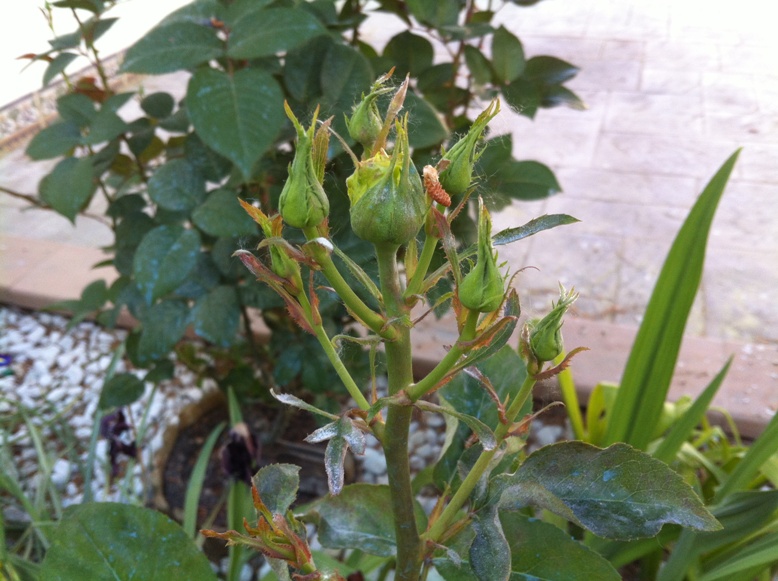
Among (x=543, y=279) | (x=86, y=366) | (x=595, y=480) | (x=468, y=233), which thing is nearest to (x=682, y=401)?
(x=468, y=233)

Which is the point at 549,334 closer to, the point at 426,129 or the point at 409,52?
the point at 426,129

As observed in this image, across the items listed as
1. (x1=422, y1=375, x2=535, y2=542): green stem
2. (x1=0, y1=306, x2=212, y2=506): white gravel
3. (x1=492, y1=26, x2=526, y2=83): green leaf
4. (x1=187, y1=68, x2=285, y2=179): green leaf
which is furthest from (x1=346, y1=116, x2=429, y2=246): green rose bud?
(x1=0, y1=306, x2=212, y2=506): white gravel

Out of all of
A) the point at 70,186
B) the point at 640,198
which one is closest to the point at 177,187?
the point at 70,186

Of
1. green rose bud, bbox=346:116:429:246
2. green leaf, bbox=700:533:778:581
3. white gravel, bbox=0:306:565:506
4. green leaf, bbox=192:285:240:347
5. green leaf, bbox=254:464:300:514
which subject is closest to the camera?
green rose bud, bbox=346:116:429:246

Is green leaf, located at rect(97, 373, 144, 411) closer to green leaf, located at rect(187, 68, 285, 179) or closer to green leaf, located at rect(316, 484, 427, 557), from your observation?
green leaf, located at rect(187, 68, 285, 179)

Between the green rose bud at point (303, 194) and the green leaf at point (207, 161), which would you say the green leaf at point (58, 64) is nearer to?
the green leaf at point (207, 161)

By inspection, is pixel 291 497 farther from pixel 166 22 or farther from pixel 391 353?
pixel 166 22
